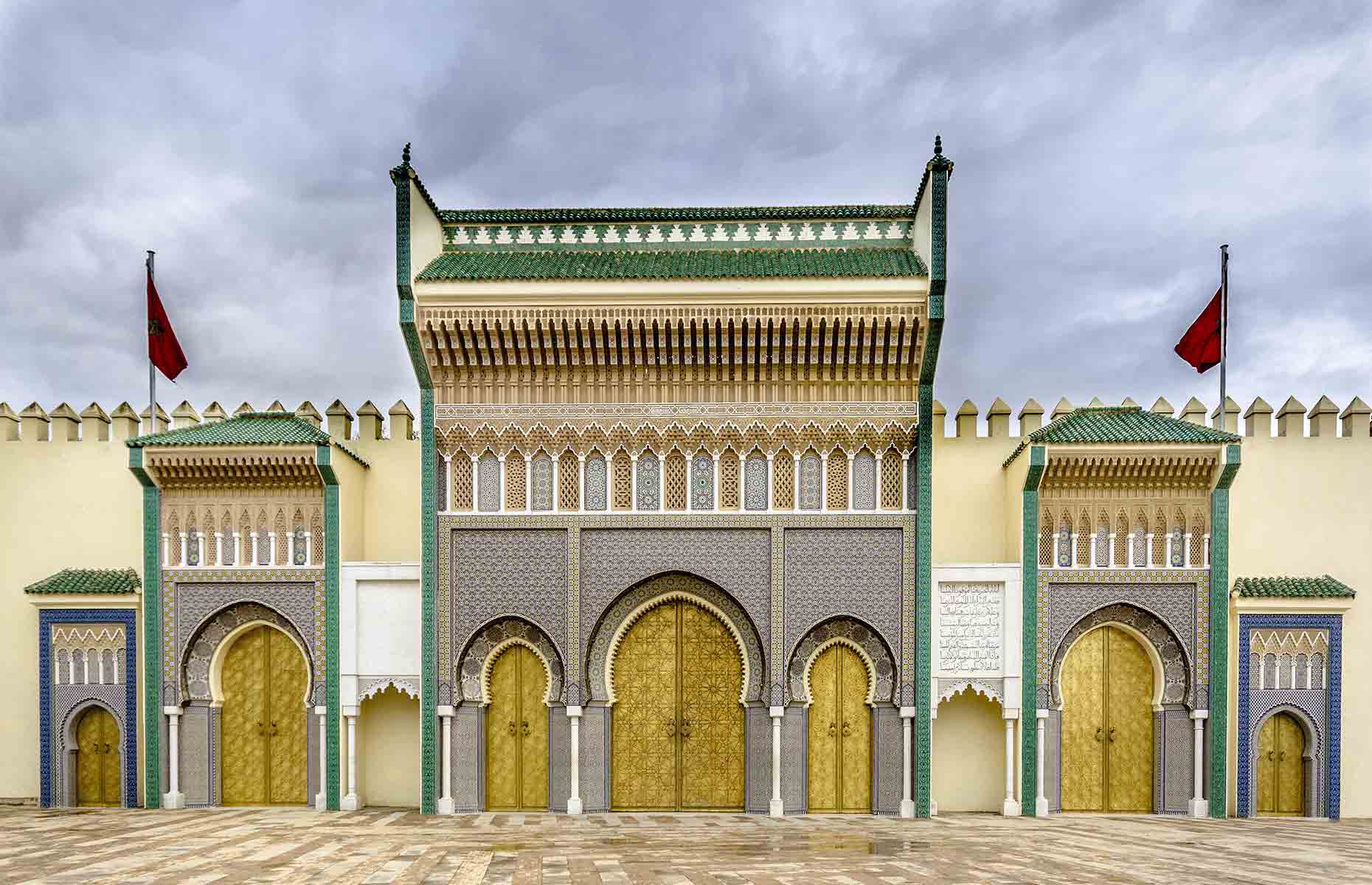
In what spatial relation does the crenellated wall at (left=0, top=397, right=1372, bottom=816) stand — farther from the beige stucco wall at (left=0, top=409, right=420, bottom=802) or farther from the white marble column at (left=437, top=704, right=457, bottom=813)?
the white marble column at (left=437, top=704, right=457, bottom=813)

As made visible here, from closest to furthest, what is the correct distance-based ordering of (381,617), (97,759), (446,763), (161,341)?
(446,763), (381,617), (97,759), (161,341)

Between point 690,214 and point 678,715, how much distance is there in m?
5.67

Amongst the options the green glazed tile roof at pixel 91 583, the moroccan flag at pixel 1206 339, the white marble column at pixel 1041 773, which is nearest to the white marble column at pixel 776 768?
the white marble column at pixel 1041 773

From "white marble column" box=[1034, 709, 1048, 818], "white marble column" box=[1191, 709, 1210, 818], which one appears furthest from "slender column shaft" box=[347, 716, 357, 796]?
"white marble column" box=[1191, 709, 1210, 818]

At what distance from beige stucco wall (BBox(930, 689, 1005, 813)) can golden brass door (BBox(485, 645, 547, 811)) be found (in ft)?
14.7

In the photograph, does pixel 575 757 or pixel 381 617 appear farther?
pixel 381 617

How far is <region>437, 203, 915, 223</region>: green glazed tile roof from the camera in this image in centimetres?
934

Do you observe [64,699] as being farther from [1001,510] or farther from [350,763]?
[1001,510]

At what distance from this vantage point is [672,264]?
897 centimetres

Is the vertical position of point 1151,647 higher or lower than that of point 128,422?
lower

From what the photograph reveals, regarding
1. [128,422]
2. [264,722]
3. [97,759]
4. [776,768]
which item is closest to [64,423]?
[128,422]

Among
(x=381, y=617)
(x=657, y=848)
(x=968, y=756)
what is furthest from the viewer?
(x=968, y=756)

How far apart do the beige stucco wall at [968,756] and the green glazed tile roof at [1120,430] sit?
293 cm

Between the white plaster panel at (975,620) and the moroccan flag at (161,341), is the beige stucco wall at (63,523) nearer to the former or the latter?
the moroccan flag at (161,341)
